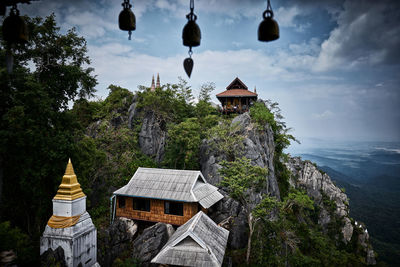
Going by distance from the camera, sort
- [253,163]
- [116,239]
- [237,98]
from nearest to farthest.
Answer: [116,239]
[253,163]
[237,98]

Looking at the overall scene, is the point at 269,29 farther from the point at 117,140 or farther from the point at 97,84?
the point at 117,140

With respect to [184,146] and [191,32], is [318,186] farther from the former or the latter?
[191,32]

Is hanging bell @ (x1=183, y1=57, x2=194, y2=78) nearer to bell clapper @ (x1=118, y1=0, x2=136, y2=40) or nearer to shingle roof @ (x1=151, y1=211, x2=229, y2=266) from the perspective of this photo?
bell clapper @ (x1=118, y1=0, x2=136, y2=40)

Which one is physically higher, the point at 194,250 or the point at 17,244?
the point at 17,244

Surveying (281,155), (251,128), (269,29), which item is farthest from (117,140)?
(269,29)

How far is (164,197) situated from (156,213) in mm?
1743

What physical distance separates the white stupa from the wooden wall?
5470 mm

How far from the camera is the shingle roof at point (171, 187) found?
1502 centimetres

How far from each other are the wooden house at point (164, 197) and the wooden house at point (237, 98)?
1510 centimetres

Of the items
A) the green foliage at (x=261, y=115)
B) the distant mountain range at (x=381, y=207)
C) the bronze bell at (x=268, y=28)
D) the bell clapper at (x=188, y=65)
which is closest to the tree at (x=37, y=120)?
the bell clapper at (x=188, y=65)

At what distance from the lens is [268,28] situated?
364 centimetres

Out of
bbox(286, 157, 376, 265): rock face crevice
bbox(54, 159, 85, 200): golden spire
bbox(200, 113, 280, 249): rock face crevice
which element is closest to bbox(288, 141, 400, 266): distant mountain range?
bbox(286, 157, 376, 265): rock face crevice

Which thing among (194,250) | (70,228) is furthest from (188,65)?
(70,228)

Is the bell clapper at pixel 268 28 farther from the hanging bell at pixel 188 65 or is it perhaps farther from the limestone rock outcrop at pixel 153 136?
the limestone rock outcrop at pixel 153 136
